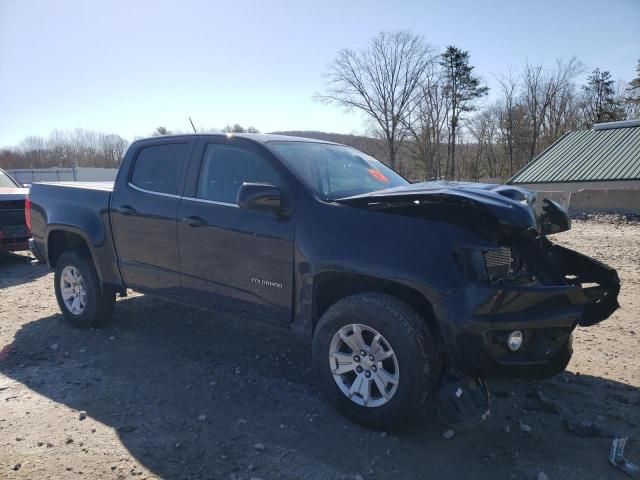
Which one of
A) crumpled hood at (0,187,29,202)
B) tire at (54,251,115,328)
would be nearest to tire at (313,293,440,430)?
tire at (54,251,115,328)

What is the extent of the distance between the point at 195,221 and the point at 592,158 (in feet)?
83.1

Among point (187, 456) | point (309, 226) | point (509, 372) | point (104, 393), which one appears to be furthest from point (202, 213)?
point (509, 372)

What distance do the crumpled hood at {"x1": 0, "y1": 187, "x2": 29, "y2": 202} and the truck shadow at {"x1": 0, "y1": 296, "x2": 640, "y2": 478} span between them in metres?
4.46

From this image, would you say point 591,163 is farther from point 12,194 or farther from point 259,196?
point 259,196

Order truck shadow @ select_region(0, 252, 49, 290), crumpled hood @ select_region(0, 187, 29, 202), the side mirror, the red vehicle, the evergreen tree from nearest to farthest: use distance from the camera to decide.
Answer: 1. the side mirror
2. truck shadow @ select_region(0, 252, 49, 290)
3. the red vehicle
4. crumpled hood @ select_region(0, 187, 29, 202)
5. the evergreen tree

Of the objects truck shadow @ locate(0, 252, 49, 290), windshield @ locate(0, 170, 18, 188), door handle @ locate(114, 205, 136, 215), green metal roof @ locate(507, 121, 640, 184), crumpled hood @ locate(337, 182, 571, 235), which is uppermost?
green metal roof @ locate(507, 121, 640, 184)

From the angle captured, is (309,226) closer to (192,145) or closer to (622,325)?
(192,145)

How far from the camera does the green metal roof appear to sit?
74.0 ft

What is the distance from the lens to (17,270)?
332 inches

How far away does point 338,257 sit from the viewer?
125 inches

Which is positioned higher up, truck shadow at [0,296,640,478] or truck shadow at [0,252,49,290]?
truck shadow at [0,252,49,290]

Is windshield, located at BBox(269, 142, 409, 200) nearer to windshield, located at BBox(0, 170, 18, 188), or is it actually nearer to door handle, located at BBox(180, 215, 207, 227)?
door handle, located at BBox(180, 215, 207, 227)

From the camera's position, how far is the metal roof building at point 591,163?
22.2 metres

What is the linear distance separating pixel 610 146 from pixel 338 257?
26.3 meters
